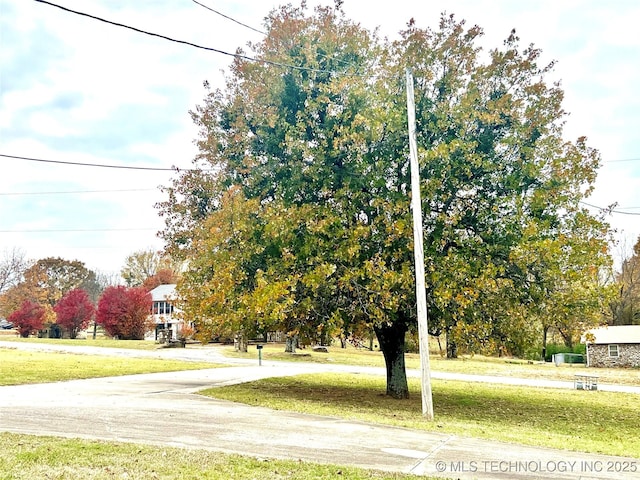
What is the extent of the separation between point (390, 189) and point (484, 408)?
6685mm

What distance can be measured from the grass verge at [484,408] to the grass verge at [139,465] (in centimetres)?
419

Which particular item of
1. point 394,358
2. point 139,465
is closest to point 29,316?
point 394,358

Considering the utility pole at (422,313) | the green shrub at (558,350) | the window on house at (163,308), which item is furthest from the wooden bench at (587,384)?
the window on house at (163,308)

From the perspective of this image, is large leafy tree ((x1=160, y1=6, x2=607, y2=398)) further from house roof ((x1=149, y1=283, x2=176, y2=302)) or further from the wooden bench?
house roof ((x1=149, y1=283, x2=176, y2=302))

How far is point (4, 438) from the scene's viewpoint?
25.5ft

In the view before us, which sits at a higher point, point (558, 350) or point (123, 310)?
point (123, 310)

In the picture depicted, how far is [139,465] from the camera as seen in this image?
6582 millimetres

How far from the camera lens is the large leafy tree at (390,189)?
43.6 feet

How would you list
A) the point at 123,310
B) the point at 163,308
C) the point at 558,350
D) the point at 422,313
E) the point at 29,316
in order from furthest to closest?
the point at 163,308
the point at 29,316
the point at 123,310
the point at 558,350
the point at 422,313

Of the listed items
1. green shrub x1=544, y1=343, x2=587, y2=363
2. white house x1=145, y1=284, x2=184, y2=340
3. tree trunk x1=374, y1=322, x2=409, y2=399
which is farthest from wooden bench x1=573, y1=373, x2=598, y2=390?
white house x1=145, y1=284, x2=184, y2=340

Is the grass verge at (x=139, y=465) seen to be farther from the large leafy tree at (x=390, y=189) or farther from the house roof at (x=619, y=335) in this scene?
the house roof at (x=619, y=335)

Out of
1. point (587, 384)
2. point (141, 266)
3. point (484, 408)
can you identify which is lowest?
point (587, 384)

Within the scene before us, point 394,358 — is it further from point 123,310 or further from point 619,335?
point 123,310

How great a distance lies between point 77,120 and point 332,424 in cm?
1260
